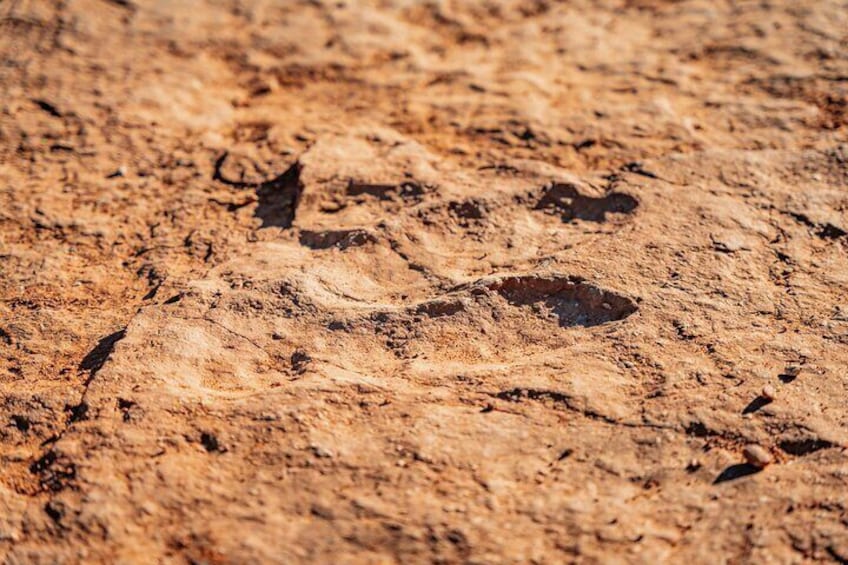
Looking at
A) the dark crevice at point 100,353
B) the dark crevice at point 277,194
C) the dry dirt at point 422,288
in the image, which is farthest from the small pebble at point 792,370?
the dark crevice at point 100,353

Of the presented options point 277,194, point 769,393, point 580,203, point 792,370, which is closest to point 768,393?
point 769,393

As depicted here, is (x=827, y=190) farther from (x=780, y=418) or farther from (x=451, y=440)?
(x=451, y=440)

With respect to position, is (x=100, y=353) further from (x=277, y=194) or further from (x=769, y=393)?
(x=769, y=393)

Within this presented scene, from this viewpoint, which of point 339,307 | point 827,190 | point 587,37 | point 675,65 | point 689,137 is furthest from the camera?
point 587,37

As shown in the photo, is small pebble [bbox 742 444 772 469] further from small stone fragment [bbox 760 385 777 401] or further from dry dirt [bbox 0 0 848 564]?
small stone fragment [bbox 760 385 777 401]

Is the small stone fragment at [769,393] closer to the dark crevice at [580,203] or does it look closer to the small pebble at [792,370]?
the small pebble at [792,370]

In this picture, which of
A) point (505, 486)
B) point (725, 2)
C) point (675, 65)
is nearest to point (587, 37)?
point (675, 65)
